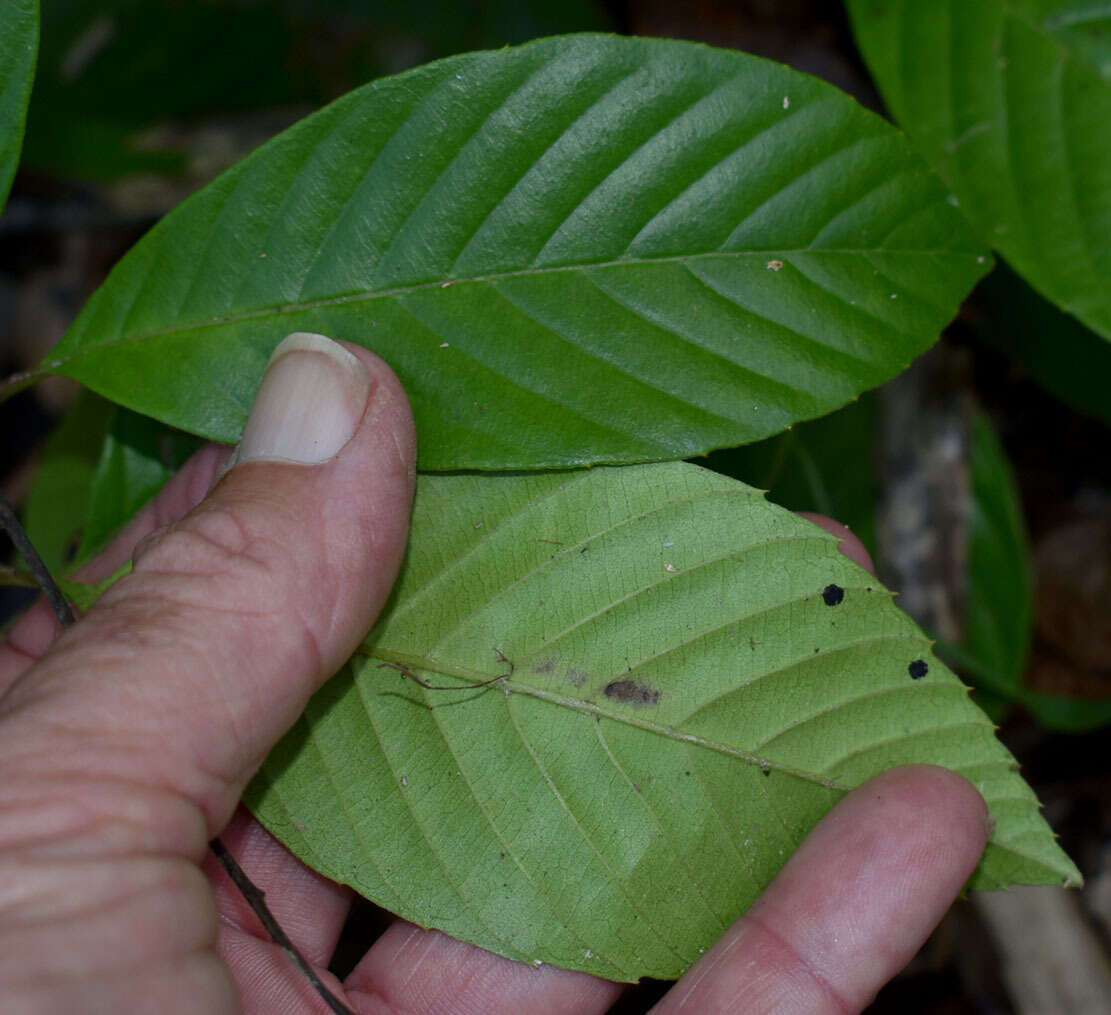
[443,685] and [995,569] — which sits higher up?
[443,685]

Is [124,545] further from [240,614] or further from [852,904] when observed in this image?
[852,904]

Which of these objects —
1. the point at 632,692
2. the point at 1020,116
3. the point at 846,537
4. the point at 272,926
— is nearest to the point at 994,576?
the point at 846,537

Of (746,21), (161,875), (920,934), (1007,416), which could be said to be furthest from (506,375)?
→ (1007,416)

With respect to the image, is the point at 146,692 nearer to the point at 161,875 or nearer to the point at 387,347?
the point at 161,875

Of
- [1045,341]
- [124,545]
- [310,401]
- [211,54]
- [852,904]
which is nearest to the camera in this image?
[310,401]

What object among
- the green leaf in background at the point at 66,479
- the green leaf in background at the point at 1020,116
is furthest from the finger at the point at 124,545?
the green leaf in background at the point at 1020,116

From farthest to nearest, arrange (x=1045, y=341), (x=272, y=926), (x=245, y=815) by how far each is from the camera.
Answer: (x=1045, y=341) → (x=245, y=815) → (x=272, y=926)

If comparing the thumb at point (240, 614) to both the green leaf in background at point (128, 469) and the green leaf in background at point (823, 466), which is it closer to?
the green leaf in background at point (128, 469)
